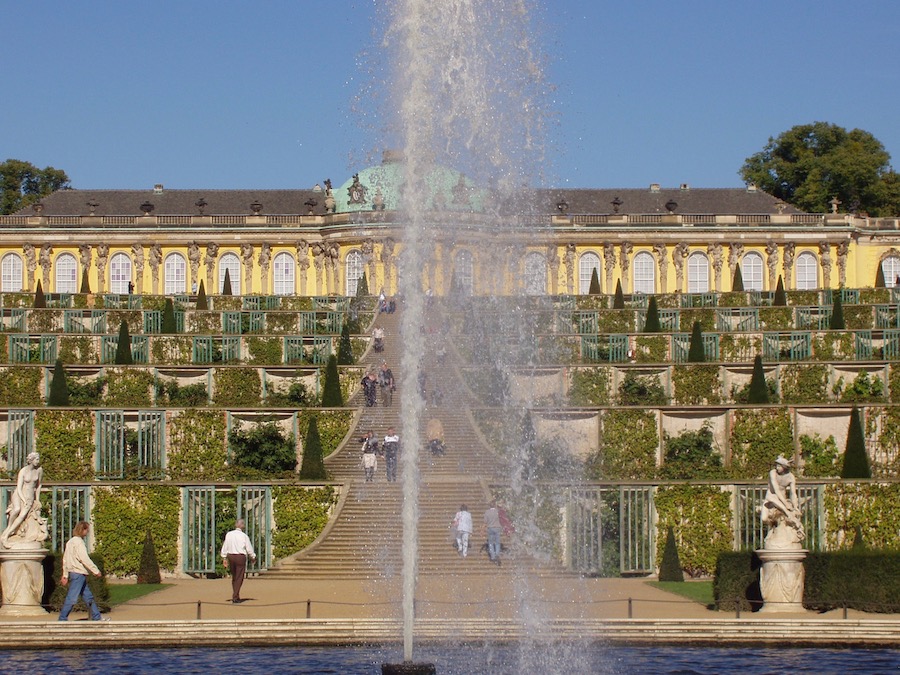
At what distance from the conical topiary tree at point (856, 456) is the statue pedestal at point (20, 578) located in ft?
45.9

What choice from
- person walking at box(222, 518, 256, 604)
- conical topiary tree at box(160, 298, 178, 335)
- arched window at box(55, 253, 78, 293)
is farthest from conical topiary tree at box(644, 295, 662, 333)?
arched window at box(55, 253, 78, 293)

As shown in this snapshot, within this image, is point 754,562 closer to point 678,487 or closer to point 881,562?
point 881,562

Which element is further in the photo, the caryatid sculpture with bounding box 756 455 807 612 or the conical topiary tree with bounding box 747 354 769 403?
the conical topiary tree with bounding box 747 354 769 403

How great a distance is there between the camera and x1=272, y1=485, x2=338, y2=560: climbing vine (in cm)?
2697

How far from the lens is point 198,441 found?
31.5 m

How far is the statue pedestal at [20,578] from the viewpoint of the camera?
2125cm

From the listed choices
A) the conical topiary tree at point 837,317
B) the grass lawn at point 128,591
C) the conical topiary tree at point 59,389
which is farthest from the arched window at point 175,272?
the grass lawn at point 128,591

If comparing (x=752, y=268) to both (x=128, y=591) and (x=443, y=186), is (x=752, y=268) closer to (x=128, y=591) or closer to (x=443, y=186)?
(x=128, y=591)

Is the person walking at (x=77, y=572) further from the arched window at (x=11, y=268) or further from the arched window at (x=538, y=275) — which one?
the arched window at (x=11, y=268)

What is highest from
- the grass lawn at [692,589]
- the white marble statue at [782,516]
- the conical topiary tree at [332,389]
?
the conical topiary tree at [332,389]

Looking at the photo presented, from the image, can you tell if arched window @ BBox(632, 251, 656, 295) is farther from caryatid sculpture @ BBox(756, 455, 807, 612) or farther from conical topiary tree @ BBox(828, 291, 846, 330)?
caryatid sculpture @ BBox(756, 455, 807, 612)

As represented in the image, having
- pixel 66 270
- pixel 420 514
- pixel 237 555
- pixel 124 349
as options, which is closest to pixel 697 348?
pixel 124 349

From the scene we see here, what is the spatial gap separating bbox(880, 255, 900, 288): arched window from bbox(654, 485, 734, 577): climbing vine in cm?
4791

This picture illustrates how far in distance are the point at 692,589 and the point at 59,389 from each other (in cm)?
1534
